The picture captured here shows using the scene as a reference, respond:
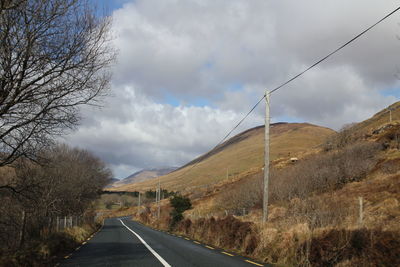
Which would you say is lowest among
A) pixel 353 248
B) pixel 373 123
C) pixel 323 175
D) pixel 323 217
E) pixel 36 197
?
pixel 353 248

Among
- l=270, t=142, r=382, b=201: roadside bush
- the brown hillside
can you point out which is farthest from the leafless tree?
the brown hillside

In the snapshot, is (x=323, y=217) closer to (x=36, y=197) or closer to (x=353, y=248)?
(x=353, y=248)

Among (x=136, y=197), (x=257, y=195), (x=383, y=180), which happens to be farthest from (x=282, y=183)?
(x=136, y=197)

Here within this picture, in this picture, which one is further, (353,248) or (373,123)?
(373,123)

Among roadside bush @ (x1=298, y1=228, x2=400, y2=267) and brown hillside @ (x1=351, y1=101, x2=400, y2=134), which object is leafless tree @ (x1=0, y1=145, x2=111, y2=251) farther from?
brown hillside @ (x1=351, y1=101, x2=400, y2=134)

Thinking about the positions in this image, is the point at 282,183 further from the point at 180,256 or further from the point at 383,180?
the point at 180,256

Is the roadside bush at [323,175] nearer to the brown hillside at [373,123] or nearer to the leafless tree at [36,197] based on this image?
the leafless tree at [36,197]

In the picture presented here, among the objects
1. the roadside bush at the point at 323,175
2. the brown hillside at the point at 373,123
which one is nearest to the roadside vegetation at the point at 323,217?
the roadside bush at the point at 323,175

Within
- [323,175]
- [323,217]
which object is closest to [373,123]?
[323,175]

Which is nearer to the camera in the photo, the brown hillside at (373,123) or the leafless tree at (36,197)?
the leafless tree at (36,197)

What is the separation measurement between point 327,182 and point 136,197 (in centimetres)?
12262

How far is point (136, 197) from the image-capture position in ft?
510

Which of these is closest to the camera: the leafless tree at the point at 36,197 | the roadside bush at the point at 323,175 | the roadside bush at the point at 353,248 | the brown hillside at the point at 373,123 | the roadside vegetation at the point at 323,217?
the roadside bush at the point at 353,248

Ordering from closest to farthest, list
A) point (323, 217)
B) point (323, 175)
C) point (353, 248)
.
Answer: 1. point (353, 248)
2. point (323, 217)
3. point (323, 175)
